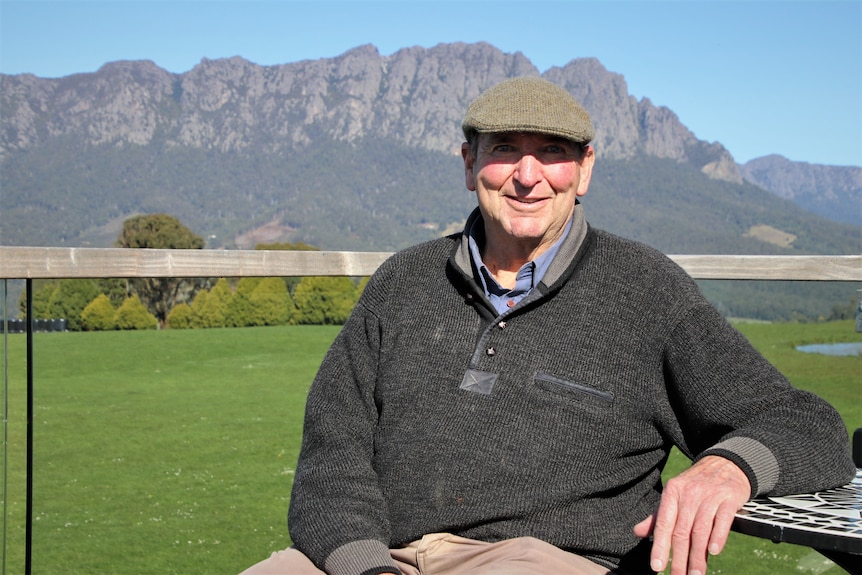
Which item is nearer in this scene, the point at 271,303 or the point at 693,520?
the point at 693,520

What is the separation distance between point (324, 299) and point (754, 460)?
3040mm

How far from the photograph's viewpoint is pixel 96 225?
162 m

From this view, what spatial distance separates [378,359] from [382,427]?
14 centimetres

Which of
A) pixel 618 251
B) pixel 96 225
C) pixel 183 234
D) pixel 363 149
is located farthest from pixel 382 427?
pixel 363 149

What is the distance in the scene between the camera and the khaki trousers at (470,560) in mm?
1576

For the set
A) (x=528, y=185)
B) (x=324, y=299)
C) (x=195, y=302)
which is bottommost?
(x=195, y=302)

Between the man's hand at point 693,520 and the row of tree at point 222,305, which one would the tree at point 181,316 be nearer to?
the row of tree at point 222,305

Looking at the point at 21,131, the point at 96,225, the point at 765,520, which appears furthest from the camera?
the point at 21,131

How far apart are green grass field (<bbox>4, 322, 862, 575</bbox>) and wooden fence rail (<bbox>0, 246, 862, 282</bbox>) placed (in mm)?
263

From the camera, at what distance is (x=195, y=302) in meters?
4.63

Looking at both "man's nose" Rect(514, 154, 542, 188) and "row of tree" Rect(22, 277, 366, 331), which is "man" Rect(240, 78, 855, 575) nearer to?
"man's nose" Rect(514, 154, 542, 188)

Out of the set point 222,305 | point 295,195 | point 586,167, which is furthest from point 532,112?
point 295,195

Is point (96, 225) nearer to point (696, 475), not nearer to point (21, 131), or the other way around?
point (21, 131)

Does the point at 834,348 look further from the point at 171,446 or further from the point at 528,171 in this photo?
the point at 171,446
